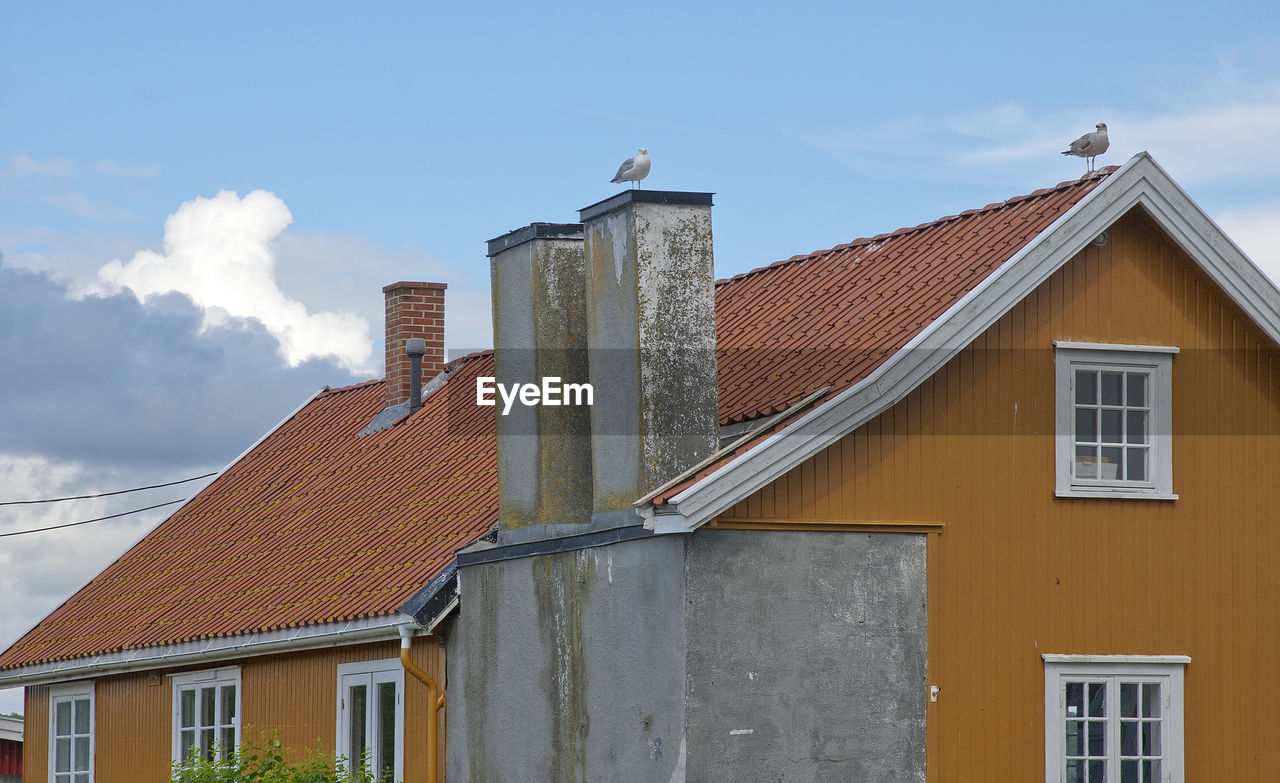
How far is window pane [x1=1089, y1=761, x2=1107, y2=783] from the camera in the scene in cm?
1561

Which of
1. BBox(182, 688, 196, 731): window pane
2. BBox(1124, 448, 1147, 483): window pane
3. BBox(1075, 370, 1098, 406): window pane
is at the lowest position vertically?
BBox(182, 688, 196, 731): window pane

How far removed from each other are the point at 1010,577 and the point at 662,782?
3392mm

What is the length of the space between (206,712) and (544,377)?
312 inches

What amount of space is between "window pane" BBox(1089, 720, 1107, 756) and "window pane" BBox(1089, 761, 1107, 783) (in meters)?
0.08

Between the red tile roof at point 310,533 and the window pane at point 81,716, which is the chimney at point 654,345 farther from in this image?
the window pane at point 81,716

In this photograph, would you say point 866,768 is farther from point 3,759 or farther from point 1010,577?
point 3,759

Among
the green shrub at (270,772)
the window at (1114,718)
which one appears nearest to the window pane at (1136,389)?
the window at (1114,718)

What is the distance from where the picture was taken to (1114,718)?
15594 mm

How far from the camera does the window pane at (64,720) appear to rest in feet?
84.4

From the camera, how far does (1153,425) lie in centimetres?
1619

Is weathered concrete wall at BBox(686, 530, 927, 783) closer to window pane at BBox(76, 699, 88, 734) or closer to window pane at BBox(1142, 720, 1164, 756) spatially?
window pane at BBox(1142, 720, 1164, 756)

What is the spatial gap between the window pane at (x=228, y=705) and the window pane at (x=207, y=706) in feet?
0.85

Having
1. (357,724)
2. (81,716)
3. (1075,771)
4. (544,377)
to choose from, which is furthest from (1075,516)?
(81,716)

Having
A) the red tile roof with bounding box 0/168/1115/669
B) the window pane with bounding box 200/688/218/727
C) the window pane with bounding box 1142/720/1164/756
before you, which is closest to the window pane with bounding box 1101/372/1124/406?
the red tile roof with bounding box 0/168/1115/669
